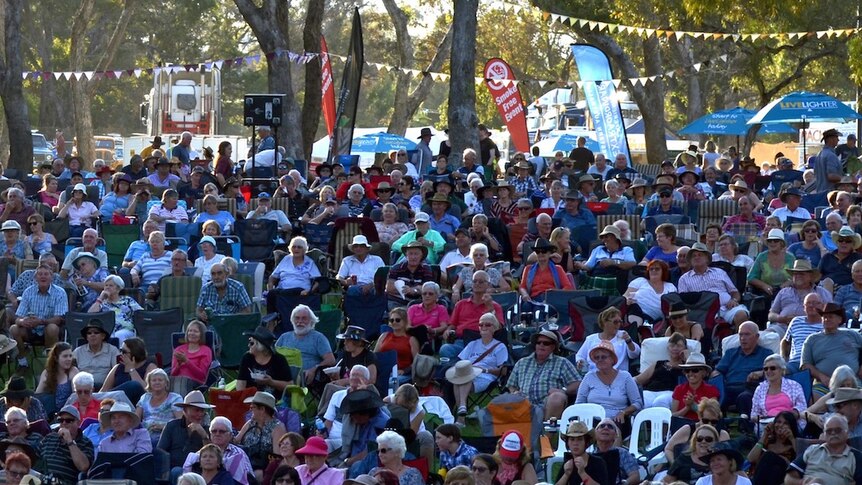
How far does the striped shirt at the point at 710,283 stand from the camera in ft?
49.6

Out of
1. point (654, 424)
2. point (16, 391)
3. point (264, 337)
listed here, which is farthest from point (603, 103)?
point (16, 391)

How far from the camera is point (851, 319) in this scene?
14.4m

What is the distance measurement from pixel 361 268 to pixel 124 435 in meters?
4.90

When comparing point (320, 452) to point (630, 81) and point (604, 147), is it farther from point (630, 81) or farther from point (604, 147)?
point (630, 81)

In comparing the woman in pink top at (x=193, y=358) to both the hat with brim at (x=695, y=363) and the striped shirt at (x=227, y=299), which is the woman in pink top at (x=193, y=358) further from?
the hat with brim at (x=695, y=363)

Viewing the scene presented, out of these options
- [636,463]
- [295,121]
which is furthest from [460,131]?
[636,463]

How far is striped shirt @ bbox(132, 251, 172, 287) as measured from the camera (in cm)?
1700

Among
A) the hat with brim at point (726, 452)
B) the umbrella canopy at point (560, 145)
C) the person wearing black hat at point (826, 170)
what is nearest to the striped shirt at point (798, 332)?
the hat with brim at point (726, 452)

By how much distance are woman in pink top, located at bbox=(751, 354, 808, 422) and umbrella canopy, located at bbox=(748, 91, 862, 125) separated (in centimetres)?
1630

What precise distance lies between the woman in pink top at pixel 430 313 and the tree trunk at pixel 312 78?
15163 mm

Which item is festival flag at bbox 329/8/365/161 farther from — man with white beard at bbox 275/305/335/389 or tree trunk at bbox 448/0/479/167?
man with white beard at bbox 275/305/335/389

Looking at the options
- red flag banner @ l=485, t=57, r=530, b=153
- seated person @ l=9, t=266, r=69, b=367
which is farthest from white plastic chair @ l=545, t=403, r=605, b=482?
red flag banner @ l=485, t=57, r=530, b=153

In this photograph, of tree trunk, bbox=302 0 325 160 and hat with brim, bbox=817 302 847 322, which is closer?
hat with brim, bbox=817 302 847 322

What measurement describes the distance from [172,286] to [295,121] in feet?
38.1
